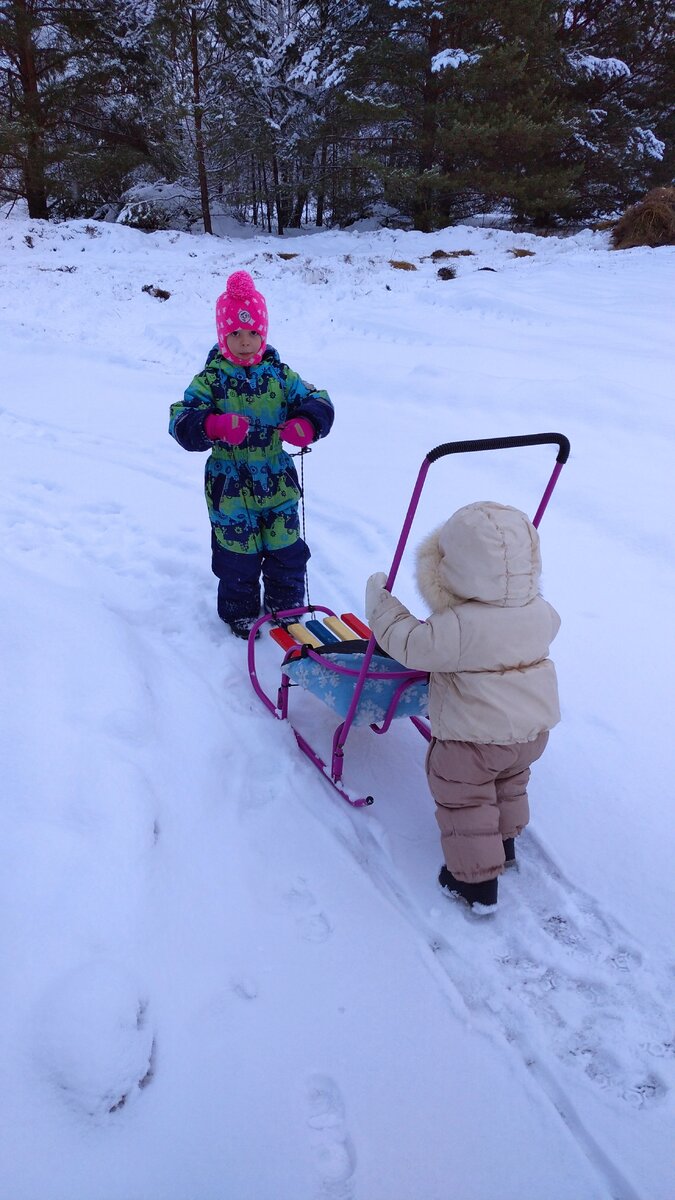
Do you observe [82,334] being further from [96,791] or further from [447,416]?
[96,791]

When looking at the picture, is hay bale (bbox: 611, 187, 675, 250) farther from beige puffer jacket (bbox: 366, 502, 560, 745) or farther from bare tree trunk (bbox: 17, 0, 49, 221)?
beige puffer jacket (bbox: 366, 502, 560, 745)

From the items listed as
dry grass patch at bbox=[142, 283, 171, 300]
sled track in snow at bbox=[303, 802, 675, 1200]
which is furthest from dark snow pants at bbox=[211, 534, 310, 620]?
dry grass patch at bbox=[142, 283, 171, 300]

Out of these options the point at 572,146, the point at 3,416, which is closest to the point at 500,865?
the point at 3,416

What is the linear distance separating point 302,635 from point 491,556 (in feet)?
4.07

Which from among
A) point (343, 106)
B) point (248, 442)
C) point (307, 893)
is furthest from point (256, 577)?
point (343, 106)

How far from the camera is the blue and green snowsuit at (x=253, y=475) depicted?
2.92m

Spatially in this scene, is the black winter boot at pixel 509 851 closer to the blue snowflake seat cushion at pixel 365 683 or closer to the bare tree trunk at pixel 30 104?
the blue snowflake seat cushion at pixel 365 683

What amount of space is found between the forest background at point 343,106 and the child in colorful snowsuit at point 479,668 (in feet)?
43.5

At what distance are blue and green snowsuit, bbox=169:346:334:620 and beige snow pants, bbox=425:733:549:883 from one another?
1.51m

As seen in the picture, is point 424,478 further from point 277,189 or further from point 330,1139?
point 277,189

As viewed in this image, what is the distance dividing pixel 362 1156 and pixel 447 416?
500 centimetres

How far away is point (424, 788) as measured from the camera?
8.48 ft

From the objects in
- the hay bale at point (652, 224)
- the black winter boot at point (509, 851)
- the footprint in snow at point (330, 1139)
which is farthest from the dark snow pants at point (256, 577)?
the hay bale at point (652, 224)

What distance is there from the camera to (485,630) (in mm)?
1890
